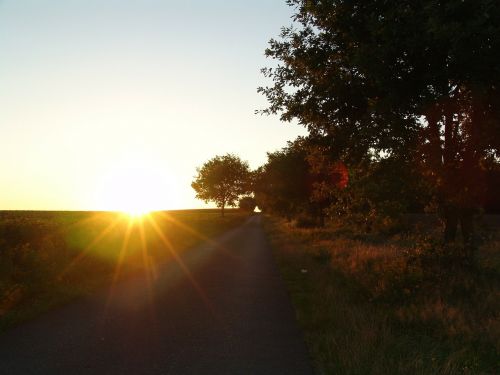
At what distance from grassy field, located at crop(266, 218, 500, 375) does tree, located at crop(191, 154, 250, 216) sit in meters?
74.0

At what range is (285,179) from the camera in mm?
39531

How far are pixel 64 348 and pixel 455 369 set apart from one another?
566cm

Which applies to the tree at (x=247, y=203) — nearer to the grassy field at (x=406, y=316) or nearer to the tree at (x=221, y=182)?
the tree at (x=221, y=182)

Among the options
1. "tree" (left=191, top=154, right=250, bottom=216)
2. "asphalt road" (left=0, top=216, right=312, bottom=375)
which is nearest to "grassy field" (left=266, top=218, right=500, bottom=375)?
"asphalt road" (left=0, top=216, right=312, bottom=375)

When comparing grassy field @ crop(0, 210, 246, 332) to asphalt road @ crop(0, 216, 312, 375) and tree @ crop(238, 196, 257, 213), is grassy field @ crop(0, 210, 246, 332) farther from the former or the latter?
tree @ crop(238, 196, 257, 213)

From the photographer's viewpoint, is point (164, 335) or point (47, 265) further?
point (47, 265)

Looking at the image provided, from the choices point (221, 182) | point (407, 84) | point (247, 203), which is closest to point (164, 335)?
point (407, 84)

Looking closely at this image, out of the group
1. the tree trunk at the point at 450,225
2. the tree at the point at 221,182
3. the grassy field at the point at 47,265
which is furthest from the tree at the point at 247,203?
the tree trunk at the point at 450,225

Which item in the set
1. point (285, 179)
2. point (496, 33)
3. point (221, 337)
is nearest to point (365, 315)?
point (221, 337)

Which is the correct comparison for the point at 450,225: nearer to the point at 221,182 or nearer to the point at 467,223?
the point at 467,223

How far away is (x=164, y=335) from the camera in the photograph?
7418 millimetres

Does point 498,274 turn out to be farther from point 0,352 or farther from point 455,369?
point 0,352

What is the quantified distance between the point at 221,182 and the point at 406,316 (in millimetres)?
80087

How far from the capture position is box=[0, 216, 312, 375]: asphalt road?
236 inches
